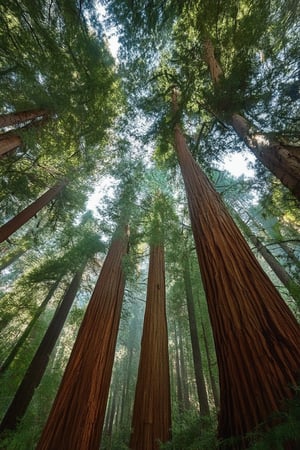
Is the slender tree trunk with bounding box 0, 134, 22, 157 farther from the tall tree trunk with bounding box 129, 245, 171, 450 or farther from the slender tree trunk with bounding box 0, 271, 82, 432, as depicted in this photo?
the slender tree trunk with bounding box 0, 271, 82, 432

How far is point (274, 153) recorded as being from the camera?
333 cm

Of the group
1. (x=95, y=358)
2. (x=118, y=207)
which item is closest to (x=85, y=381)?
(x=95, y=358)

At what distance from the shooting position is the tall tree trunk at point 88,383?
107 inches

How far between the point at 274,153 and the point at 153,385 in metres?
4.49

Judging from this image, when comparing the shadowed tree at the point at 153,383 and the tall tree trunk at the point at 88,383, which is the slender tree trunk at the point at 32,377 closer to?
the tall tree trunk at the point at 88,383

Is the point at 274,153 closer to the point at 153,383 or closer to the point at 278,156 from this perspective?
the point at 278,156

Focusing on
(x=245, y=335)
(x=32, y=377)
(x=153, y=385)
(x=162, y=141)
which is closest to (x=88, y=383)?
(x=153, y=385)

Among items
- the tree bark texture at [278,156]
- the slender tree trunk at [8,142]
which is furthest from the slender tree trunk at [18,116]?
the tree bark texture at [278,156]

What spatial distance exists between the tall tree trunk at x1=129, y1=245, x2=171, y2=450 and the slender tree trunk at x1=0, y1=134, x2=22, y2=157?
5.65 meters

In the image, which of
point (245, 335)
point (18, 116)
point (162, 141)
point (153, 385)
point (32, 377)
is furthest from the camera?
point (32, 377)

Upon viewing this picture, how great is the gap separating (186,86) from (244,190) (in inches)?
125

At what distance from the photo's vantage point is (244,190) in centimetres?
563

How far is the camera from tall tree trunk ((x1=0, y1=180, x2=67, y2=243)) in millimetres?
6723

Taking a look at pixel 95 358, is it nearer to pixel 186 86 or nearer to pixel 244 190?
pixel 244 190
